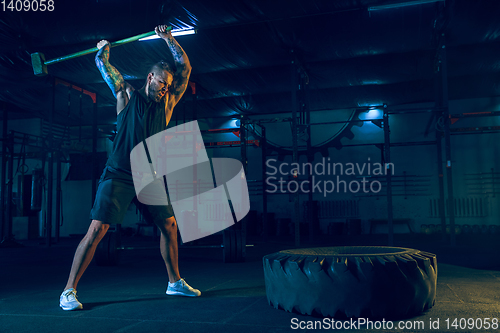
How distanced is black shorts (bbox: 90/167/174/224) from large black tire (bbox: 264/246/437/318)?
871 millimetres

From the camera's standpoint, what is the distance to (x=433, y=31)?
A: 5.15m

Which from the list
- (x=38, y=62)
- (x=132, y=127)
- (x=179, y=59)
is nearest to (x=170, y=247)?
(x=132, y=127)

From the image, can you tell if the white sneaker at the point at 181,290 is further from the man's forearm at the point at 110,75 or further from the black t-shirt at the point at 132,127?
the man's forearm at the point at 110,75

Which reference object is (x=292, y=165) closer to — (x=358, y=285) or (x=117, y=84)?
(x=117, y=84)

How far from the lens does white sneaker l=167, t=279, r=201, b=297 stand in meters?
2.31

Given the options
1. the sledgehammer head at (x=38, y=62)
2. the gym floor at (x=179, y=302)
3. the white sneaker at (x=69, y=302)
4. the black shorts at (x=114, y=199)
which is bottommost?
the gym floor at (x=179, y=302)

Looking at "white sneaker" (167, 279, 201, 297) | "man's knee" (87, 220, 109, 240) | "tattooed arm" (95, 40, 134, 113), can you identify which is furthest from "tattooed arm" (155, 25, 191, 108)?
"white sneaker" (167, 279, 201, 297)

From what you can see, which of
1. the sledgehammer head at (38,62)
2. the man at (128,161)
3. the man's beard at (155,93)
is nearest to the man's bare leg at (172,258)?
the man at (128,161)

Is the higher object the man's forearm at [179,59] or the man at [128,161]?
the man's forearm at [179,59]

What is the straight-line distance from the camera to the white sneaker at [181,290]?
2.31 metres

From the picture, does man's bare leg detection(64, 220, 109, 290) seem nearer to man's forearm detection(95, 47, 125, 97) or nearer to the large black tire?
man's forearm detection(95, 47, 125, 97)

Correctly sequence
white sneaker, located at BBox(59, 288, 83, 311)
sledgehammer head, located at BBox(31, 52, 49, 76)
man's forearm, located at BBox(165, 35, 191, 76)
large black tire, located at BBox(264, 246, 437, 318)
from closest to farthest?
large black tire, located at BBox(264, 246, 437, 318)
white sneaker, located at BBox(59, 288, 83, 311)
man's forearm, located at BBox(165, 35, 191, 76)
sledgehammer head, located at BBox(31, 52, 49, 76)

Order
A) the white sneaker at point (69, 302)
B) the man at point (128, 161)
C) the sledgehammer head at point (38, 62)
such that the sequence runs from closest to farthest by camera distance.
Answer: the white sneaker at point (69, 302) < the man at point (128, 161) < the sledgehammer head at point (38, 62)

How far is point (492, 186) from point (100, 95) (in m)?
8.59
